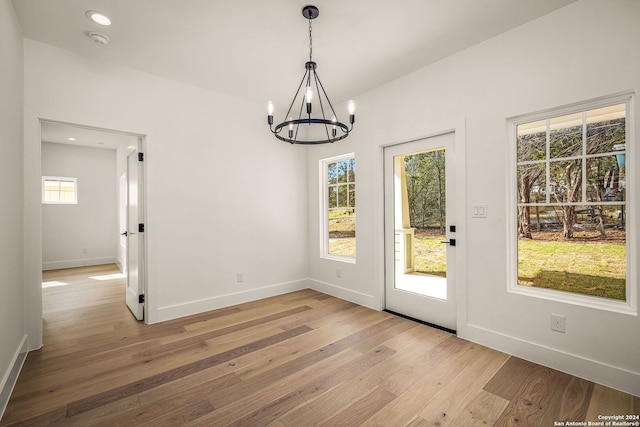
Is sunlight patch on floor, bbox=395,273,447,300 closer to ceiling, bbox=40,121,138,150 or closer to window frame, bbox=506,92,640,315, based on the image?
window frame, bbox=506,92,640,315

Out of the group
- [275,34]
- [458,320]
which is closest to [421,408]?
[458,320]

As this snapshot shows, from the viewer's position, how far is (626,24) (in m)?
2.04

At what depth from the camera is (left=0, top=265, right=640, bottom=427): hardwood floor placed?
1.82 meters

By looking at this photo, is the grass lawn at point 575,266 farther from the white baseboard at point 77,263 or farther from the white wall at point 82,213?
the white baseboard at point 77,263

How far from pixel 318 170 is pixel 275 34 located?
88.1 inches

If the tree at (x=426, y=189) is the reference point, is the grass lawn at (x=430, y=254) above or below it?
below

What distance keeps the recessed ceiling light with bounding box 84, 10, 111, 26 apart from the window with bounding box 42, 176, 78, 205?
5856 mm

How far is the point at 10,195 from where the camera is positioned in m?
2.18

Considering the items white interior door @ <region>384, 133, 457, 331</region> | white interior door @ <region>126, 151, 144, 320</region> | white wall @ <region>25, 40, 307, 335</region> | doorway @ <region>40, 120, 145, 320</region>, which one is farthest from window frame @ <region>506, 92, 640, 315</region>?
doorway @ <region>40, 120, 145, 320</region>

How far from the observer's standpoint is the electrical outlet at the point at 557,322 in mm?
2300

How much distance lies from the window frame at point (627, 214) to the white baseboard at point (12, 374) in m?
3.84

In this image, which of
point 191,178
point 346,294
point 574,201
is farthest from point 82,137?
point 574,201

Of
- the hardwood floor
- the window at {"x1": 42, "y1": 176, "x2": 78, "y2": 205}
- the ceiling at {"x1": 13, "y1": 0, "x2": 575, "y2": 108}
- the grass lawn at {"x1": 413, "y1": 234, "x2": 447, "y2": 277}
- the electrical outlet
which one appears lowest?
the hardwood floor

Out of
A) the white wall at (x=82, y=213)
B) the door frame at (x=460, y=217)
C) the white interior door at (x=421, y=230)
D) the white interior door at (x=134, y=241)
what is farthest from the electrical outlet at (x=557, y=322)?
the white wall at (x=82, y=213)
